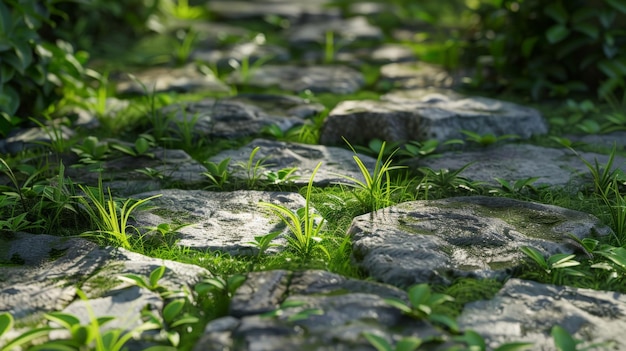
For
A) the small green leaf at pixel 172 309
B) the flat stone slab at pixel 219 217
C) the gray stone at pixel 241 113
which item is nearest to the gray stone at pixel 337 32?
the gray stone at pixel 241 113

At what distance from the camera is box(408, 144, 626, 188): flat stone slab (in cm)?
263

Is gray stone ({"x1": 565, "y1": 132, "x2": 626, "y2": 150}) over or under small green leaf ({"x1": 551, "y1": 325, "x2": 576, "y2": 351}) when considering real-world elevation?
under

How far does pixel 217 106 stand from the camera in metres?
3.37

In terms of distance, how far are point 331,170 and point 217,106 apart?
3.09 ft

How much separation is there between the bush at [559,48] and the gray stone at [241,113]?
1197 mm

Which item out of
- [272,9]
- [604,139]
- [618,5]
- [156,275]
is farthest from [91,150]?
[272,9]

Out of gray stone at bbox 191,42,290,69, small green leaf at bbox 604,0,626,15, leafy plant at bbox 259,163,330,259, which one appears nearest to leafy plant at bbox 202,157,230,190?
leafy plant at bbox 259,163,330,259

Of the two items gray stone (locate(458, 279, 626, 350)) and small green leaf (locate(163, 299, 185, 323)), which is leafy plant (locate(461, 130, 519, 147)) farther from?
small green leaf (locate(163, 299, 185, 323))

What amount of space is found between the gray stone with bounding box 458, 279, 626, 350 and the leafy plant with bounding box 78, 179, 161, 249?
1.07m

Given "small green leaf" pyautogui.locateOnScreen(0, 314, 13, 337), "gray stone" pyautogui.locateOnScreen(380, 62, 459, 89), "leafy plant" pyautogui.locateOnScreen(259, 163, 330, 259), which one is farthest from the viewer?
"gray stone" pyautogui.locateOnScreen(380, 62, 459, 89)

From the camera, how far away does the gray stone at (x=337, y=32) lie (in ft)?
16.8

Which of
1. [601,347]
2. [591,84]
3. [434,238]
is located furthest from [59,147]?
[591,84]

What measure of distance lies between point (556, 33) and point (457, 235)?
2008 millimetres

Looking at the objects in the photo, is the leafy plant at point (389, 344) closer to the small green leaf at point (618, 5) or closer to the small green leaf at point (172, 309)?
the small green leaf at point (172, 309)
